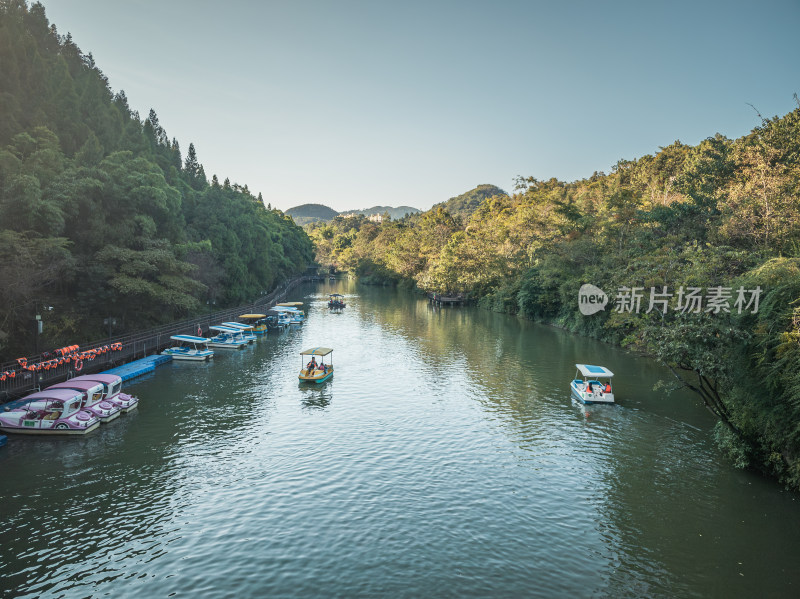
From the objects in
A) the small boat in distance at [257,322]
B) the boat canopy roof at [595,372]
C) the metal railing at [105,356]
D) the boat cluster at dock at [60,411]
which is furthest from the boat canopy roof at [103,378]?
the boat canopy roof at [595,372]

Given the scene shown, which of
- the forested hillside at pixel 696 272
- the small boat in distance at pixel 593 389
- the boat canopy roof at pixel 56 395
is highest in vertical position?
the forested hillside at pixel 696 272

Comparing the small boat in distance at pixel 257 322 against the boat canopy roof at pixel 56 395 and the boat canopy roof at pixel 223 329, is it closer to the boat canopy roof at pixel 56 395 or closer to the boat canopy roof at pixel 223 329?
the boat canopy roof at pixel 223 329

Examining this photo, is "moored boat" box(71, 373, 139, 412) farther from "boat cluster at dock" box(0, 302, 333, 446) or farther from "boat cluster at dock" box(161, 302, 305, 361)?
"boat cluster at dock" box(161, 302, 305, 361)

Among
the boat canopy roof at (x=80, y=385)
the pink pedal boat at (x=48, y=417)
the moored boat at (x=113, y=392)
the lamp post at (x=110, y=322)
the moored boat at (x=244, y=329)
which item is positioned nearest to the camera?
the pink pedal boat at (x=48, y=417)

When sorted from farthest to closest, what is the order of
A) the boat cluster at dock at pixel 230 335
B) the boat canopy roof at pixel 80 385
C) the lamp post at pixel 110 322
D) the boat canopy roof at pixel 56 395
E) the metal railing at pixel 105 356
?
the boat cluster at dock at pixel 230 335 < the lamp post at pixel 110 322 < the metal railing at pixel 105 356 < the boat canopy roof at pixel 80 385 < the boat canopy roof at pixel 56 395

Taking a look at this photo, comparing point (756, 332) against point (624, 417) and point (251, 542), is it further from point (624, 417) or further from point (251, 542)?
point (251, 542)

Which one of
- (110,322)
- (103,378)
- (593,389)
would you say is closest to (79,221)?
(110,322)

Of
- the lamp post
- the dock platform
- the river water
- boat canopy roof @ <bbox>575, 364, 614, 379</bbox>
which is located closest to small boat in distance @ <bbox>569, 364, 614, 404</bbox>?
Result: boat canopy roof @ <bbox>575, 364, 614, 379</bbox>
